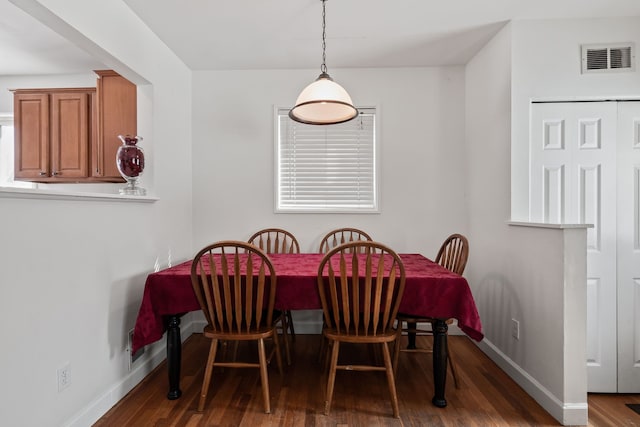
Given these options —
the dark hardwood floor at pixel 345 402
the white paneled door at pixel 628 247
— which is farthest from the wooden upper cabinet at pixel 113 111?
the white paneled door at pixel 628 247

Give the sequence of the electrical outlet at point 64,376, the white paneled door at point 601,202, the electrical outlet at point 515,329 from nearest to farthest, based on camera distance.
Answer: the electrical outlet at point 64,376, the white paneled door at point 601,202, the electrical outlet at point 515,329

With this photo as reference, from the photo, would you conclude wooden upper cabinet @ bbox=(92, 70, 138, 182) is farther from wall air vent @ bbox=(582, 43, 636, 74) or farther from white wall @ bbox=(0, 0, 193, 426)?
wall air vent @ bbox=(582, 43, 636, 74)

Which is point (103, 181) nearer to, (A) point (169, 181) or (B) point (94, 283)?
(A) point (169, 181)

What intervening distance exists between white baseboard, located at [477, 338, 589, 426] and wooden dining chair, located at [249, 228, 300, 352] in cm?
170

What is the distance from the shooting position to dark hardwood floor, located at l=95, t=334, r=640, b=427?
6.15 feet

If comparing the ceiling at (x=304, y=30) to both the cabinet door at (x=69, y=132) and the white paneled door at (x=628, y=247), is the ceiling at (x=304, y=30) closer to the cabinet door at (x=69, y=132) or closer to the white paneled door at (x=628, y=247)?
the cabinet door at (x=69, y=132)

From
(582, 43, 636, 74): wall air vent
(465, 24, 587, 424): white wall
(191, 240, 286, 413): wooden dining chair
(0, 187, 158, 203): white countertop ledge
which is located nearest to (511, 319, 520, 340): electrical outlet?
(465, 24, 587, 424): white wall

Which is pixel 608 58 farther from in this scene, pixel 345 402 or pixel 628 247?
pixel 345 402

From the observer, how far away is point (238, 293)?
1.87 m

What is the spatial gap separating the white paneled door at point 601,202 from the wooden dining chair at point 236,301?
2010mm

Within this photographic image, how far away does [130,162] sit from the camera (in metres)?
2.28

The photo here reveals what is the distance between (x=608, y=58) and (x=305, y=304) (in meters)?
2.73

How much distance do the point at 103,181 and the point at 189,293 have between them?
1.64 metres

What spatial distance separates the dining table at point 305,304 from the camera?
1.92 metres
